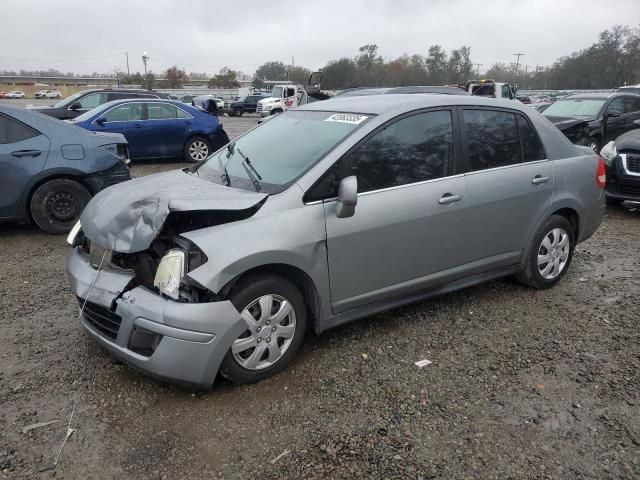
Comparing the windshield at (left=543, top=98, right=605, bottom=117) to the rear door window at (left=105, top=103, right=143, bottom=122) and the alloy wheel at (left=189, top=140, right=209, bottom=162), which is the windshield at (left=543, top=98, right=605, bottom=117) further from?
the rear door window at (left=105, top=103, right=143, bottom=122)

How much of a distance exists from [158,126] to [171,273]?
9.43 metres

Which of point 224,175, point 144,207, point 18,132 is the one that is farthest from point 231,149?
point 18,132

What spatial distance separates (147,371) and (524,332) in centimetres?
271

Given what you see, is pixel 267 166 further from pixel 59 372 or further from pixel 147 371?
pixel 59 372

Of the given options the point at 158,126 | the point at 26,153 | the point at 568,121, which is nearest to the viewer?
the point at 26,153

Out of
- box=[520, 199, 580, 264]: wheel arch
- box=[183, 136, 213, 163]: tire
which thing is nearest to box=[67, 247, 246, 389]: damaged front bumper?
box=[520, 199, 580, 264]: wheel arch

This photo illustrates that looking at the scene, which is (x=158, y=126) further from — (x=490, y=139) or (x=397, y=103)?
(x=490, y=139)

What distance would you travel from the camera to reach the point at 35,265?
5.14m

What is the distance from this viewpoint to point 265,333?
3.04m

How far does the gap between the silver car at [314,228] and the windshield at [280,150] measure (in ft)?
0.05

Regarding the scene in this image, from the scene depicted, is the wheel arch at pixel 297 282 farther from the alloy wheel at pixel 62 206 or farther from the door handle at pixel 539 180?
the alloy wheel at pixel 62 206

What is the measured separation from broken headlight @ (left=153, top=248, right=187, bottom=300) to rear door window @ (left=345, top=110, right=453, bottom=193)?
1.20m

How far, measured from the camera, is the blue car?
10836 millimetres

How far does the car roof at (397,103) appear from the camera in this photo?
12.0 ft
